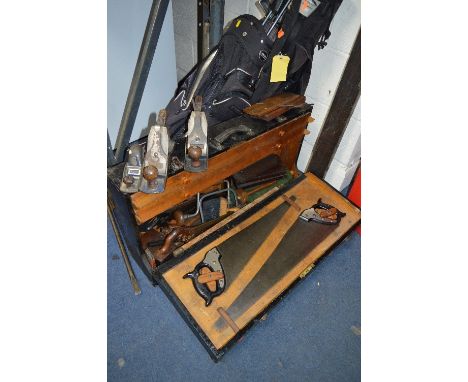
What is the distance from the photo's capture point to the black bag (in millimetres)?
1888

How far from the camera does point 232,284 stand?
1794mm

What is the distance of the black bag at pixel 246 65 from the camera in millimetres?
1888

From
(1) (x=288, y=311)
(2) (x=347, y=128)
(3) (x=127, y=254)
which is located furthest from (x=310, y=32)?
(3) (x=127, y=254)

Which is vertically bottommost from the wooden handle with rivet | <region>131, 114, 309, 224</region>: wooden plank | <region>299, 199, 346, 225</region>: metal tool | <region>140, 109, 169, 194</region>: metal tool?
the wooden handle with rivet

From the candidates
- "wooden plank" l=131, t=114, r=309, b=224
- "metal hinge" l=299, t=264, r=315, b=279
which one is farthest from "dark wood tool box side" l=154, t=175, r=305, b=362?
"wooden plank" l=131, t=114, r=309, b=224

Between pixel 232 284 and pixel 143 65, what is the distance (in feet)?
5.41

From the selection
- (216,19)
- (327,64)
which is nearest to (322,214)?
(327,64)

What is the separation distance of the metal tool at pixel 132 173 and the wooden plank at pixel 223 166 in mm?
46

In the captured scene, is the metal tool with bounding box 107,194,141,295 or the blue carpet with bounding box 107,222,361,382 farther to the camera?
the metal tool with bounding box 107,194,141,295

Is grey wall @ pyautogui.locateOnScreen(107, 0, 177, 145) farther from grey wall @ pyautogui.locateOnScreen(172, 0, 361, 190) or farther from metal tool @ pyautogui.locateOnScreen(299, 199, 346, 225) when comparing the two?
metal tool @ pyautogui.locateOnScreen(299, 199, 346, 225)

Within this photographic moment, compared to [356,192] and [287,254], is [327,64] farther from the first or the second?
[287,254]

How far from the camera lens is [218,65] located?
2016 millimetres

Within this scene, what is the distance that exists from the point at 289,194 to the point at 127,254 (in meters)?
1.30

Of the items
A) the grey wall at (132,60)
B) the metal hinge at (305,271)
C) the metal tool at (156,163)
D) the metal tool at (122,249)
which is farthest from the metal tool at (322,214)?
the grey wall at (132,60)
